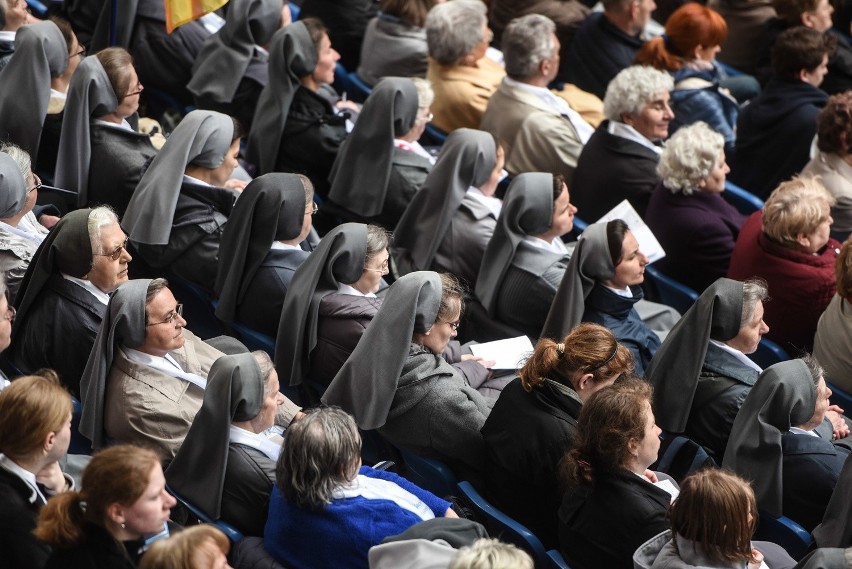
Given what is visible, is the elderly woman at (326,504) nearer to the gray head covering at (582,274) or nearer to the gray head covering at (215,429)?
the gray head covering at (215,429)

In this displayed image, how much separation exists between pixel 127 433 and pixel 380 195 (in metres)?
2.26

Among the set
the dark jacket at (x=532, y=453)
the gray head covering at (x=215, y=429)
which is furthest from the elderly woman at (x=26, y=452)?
the dark jacket at (x=532, y=453)

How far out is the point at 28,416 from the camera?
151 inches

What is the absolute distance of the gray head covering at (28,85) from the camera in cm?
616

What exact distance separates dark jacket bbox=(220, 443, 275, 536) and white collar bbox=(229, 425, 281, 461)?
4 cm

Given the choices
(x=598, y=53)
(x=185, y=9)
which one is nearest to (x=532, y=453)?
(x=185, y=9)

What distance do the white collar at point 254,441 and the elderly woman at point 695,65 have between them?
381 cm

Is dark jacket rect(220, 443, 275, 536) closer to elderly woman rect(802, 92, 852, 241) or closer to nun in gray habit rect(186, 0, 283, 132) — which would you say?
nun in gray habit rect(186, 0, 283, 132)

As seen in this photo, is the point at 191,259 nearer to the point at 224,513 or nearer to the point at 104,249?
the point at 104,249

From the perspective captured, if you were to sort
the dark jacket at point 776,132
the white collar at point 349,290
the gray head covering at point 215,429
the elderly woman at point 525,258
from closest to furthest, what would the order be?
the gray head covering at point 215,429
the white collar at point 349,290
the elderly woman at point 525,258
the dark jacket at point 776,132

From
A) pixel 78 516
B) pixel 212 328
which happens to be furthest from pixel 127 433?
pixel 212 328

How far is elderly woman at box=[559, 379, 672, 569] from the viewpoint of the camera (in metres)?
4.07

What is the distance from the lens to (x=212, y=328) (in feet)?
19.1

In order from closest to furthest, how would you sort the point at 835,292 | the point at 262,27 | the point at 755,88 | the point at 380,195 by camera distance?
the point at 835,292 → the point at 380,195 → the point at 262,27 → the point at 755,88
